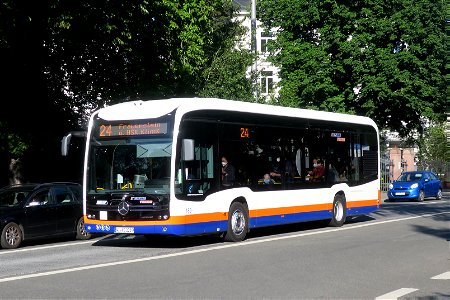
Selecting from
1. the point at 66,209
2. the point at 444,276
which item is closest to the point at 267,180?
the point at 66,209

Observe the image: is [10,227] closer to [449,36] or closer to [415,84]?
[449,36]

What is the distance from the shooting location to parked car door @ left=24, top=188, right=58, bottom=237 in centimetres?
1712

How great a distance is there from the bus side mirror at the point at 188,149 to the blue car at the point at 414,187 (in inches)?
995

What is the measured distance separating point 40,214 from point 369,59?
83.6 ft

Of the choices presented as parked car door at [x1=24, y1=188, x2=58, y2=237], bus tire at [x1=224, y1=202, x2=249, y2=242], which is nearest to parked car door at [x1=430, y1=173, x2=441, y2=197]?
bus tire at [x1=224, y1=202, x2=249, y2=242]

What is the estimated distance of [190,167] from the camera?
15.0 meters

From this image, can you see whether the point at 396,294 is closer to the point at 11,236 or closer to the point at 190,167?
the point at 190,167

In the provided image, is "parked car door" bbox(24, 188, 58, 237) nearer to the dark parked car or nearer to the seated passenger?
the dark parked car

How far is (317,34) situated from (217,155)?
26.9 meters

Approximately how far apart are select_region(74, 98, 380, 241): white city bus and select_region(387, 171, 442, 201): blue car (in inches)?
810

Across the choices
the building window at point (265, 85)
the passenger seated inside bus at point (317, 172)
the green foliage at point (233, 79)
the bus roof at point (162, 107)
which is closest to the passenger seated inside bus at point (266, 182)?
the bus roof at point (162, 107)

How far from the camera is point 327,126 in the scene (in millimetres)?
20797

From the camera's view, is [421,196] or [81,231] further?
[421,196]

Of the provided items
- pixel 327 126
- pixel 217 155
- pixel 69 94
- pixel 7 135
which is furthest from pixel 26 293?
pixel 69 94
